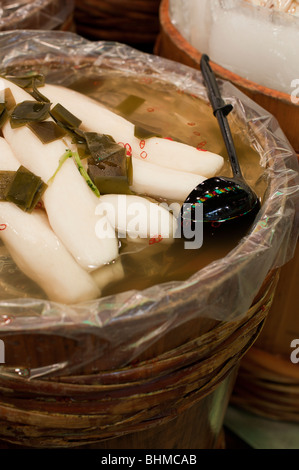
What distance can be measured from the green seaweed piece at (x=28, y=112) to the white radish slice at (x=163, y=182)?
10.4 inches

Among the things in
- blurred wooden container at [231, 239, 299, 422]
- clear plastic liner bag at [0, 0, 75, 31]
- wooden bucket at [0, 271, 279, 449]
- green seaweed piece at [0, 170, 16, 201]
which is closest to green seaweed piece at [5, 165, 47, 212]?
green seaweed piece at [0, 170, 16, 201]

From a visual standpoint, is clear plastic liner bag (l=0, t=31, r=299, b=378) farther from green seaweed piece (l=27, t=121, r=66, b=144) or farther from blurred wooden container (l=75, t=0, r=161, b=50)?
blurred wooden container (l=75, t=0, r=161, b=50)

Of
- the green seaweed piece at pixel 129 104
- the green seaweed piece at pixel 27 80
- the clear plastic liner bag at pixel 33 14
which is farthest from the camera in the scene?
the clear plastic liner bag at pixel 33 14

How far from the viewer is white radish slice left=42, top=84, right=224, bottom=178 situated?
122 cm

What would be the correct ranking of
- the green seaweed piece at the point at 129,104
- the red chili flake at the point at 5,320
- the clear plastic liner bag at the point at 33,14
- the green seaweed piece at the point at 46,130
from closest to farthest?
the red chili flake at the point at 5,320 → the green seaweed piece at the point at 46,130 → the green seaweed piece at the point at 129,104 → the clear plastic liner bag at the point at 33,14

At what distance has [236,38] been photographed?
1526 millimetres

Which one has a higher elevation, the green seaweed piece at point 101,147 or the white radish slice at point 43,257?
the green seaweed piece at point 101,147

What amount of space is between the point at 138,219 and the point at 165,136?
42 centimetres

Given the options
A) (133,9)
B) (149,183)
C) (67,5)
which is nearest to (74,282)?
(149,183)

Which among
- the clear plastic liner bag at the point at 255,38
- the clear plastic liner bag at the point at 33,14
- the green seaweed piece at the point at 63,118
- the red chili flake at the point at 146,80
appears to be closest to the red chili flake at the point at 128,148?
the green seaweed piece at the point at 63,118

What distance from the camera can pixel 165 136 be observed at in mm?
1407

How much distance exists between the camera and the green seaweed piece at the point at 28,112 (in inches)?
47.1

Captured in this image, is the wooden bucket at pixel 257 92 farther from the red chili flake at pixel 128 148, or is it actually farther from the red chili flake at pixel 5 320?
the red chili flake at pixel 5 320

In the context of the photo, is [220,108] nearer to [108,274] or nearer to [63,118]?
[63,118]
